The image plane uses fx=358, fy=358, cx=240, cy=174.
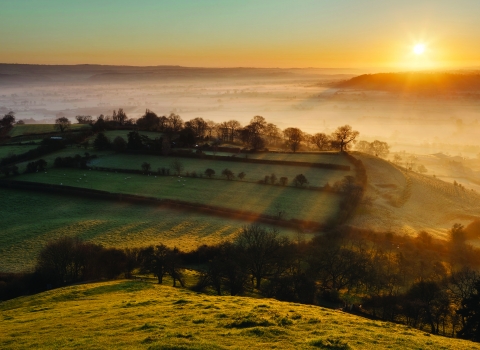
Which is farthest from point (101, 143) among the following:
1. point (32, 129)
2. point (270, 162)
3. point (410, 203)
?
point (410, 203)

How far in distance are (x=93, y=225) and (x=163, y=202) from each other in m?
10.7

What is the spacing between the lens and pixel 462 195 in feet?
207

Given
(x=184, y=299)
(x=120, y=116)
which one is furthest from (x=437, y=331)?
(x=120, y=116)

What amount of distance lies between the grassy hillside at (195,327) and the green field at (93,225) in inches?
656

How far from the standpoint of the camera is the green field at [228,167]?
209ft

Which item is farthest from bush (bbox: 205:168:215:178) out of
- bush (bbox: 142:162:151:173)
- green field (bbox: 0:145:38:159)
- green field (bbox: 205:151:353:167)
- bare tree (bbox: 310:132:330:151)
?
green field (bbox: 0:145:38:159)

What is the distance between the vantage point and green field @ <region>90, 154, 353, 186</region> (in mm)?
63688

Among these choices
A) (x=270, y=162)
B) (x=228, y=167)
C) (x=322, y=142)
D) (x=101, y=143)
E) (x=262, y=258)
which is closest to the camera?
(x=262, y=258)

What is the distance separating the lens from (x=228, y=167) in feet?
229

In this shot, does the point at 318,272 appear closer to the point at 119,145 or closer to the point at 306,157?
the point at 306,157

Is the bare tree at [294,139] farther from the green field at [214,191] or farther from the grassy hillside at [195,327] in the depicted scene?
the grassy hillside at [195,327]

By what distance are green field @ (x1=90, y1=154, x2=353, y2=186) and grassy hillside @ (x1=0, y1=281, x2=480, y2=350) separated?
41070 mm

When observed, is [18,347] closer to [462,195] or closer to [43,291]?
[43,291]

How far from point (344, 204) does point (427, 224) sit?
1231 cm
